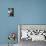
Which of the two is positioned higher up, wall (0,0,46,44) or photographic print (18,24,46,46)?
wall (0,0,46,44)

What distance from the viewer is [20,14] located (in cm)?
294

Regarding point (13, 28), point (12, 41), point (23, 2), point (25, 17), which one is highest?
point (23, 2)

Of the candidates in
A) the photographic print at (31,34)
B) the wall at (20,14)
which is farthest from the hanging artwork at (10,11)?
the photographic print at (31,34)

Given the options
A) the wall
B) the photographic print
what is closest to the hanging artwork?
the wall

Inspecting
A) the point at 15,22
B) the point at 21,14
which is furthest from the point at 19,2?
the point at 15,22

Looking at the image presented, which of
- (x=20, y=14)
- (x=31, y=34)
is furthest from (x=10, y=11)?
(x=31, y=34)

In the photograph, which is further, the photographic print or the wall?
the wall

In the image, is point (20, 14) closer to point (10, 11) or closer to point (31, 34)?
point (10, 11)

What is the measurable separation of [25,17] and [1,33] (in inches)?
26.4

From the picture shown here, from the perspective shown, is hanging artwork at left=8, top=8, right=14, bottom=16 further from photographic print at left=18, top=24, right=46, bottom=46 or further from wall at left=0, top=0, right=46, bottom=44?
photographic print at left=18, top=24, right=46, bottom=46

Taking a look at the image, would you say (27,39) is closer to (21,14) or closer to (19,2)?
(21,14)

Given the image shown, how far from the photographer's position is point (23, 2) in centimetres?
294

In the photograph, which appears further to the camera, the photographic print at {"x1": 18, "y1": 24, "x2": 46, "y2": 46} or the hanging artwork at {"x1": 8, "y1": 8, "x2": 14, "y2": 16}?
the hanging artwork at {"x1": 8, "y1": 8, "x2": 14, "y2": 16}

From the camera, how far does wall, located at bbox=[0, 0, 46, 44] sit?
2928mm
